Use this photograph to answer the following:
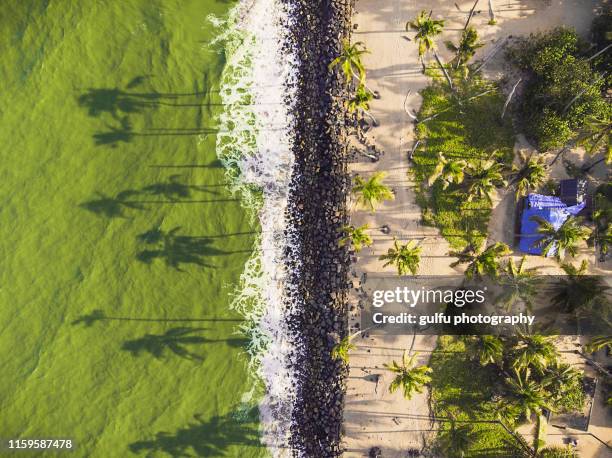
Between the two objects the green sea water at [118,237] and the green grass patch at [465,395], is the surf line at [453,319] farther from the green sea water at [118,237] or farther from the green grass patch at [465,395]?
the green sea water at [118,237]

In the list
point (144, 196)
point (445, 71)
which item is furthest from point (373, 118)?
point (144, 196)

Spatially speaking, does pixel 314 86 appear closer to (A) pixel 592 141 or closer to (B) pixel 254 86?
(B) pixel 254 86

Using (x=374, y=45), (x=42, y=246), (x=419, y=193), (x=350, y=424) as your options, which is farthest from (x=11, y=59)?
(x=350, y=424)

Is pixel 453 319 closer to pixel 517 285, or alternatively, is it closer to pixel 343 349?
pixel 517 285

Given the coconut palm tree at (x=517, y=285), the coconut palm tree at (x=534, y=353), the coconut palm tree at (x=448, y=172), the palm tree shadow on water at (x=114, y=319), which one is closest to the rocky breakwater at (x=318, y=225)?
the palm tree shadow on water at (x=114, y=319)

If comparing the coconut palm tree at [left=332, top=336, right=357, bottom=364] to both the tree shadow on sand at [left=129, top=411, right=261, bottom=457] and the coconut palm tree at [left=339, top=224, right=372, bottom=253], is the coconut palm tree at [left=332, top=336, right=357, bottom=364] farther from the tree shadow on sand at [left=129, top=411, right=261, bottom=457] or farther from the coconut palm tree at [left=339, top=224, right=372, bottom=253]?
the tree shadow on sand at [left=129, top=411, right=261, bottom=457]

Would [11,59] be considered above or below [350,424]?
above

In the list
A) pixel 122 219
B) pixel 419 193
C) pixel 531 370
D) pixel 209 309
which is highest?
pixel 419 193
